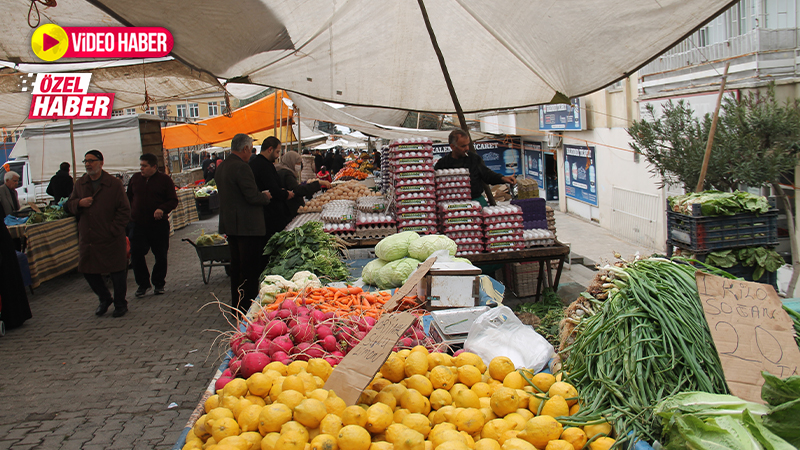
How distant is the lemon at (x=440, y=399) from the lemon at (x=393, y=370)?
207mm

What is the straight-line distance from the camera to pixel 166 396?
4.57 metres

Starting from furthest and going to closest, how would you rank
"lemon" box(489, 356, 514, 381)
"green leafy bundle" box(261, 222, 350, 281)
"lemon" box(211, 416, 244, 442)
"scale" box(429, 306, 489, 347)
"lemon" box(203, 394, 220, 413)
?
"green leafy bundle" box(261, 222, 350, 281) < "scale" box(429, 306, 489, 347) < "lemon" box(489, 356, 514, 381) < "lemon" box(203, 394, 220, 413) < "lemon" box(211, 416, 244, 442)

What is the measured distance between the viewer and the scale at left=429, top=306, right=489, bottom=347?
10.8 feet

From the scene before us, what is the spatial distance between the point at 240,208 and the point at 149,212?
2.45 meters

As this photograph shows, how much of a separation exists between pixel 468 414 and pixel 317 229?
3949 mm

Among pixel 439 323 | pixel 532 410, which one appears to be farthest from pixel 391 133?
pixel 532 410

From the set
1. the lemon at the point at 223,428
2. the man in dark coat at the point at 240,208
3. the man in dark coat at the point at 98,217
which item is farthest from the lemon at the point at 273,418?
the man in dark coat at the point at 98,217

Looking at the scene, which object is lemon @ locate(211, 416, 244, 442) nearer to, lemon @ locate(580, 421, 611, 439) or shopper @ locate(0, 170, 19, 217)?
lemon @ locate(580, 421, 611, 439)

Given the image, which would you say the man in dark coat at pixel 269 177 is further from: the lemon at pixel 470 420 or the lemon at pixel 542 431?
the lemon at pixel 542 431

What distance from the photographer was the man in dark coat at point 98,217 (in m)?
6.61

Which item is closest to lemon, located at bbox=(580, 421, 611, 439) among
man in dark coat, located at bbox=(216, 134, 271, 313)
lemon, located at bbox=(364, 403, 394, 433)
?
lemon, located at bbox=(364, 403, 394, 433)

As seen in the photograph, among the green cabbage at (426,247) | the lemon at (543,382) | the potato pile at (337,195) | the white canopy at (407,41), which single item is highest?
the white canopy at (407,41)

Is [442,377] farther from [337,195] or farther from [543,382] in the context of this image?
[337,195]

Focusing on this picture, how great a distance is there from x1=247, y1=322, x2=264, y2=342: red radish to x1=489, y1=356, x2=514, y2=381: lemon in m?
1.32
